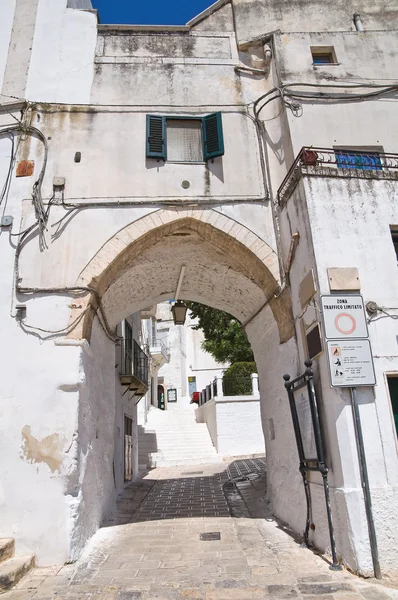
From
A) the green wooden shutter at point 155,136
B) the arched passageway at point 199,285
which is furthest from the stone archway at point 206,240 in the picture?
the green wooden shutter at point 155,136

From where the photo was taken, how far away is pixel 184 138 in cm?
800

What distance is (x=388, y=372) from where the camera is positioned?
5.43 metres

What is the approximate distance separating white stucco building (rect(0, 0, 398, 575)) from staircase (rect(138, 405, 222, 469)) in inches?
348

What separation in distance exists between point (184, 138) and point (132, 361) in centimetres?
643

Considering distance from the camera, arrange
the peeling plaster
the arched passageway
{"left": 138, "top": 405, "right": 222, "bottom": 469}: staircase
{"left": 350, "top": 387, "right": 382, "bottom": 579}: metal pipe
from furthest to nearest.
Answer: {"left": 138, "top": 405, "right": 222, "bottom": 469}: staircase, the arched passageway, the peeling plaster, {"left": 350, "top": 387, "right": 382, "bottom": 579}: metal pipe

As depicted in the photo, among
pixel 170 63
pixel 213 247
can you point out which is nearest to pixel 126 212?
pixel 213 247

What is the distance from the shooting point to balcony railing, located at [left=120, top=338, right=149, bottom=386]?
37.3 ft

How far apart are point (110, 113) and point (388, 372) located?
622 centimetres

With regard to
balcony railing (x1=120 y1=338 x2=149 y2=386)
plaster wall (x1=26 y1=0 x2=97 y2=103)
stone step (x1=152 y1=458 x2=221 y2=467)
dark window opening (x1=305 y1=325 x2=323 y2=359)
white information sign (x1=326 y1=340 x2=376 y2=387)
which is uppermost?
plaster wall (x1=26 y1=0 x2=97 y2=103)

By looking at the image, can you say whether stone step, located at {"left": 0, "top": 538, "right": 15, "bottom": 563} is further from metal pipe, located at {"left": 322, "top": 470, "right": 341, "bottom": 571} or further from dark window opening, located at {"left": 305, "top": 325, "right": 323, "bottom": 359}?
dark window opening, located at {"left": 305, "top": 325, "right": 323, "bottom": 359}

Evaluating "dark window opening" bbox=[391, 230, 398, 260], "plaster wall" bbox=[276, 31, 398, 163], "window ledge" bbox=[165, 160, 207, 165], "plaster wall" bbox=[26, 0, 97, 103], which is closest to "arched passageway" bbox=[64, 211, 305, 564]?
"window ledge" bbox=[165, 160, 207, 165]

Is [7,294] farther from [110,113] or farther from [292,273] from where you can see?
[292,273]

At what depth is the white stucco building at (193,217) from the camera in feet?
18.9

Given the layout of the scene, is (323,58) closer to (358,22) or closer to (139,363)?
(358,22)
